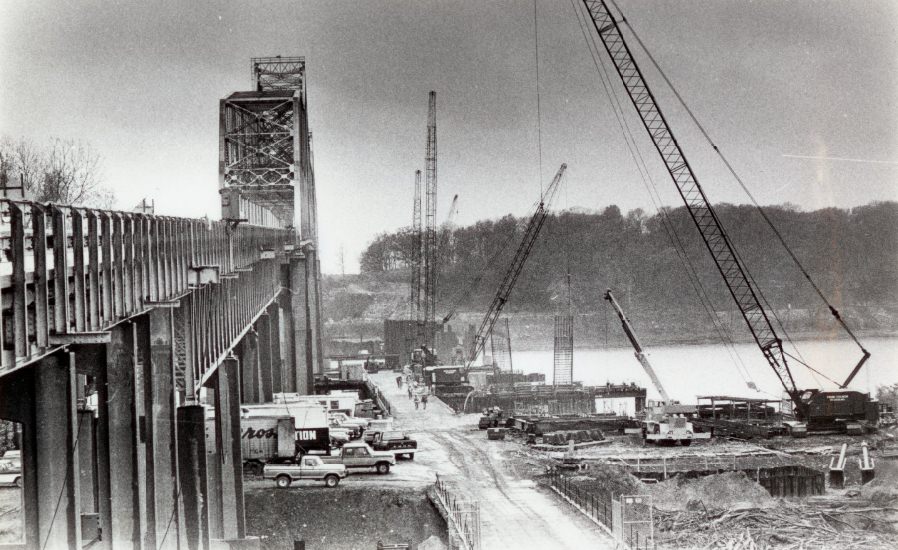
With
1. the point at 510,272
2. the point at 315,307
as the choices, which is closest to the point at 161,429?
the point at 315,307

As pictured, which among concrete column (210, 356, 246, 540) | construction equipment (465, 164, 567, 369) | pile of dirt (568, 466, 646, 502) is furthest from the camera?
construction equipment (465, 164, 567, 369)

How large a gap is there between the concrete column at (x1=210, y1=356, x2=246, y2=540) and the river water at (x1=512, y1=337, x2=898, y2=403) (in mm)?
69911

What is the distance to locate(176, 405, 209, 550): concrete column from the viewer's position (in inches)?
835

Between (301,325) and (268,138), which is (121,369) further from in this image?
(268,138)

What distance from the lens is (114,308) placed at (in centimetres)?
1499

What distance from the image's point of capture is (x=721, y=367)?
410ft

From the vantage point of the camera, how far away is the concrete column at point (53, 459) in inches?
508

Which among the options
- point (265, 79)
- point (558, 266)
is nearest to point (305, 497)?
point (265, 79)

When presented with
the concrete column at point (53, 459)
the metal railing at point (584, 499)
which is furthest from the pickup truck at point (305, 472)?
the concrete column at point (53, 459)

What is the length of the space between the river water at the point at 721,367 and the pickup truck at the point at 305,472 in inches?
2422

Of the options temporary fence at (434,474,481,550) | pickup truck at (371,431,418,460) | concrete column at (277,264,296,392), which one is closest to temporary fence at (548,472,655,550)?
temporary fence at (434,474,481,550)

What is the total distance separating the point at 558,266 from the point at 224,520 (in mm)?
162683

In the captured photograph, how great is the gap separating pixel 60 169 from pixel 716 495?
41730mm

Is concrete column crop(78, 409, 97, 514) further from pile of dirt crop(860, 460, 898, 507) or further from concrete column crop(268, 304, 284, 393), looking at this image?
concrete column crop(268, 304, 284, 393)
